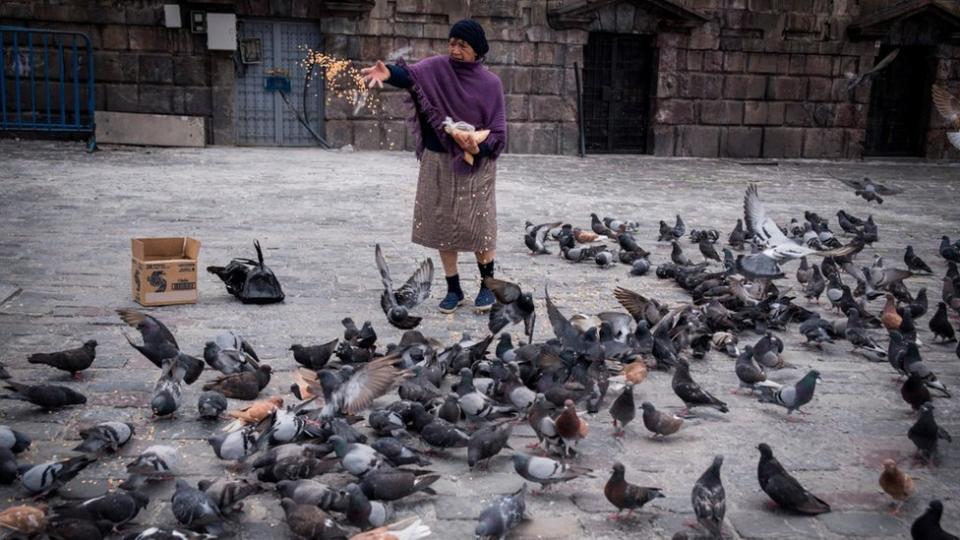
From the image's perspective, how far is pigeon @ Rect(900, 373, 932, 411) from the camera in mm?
4867

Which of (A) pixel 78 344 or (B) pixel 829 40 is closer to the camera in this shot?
(A) pixel 78 344

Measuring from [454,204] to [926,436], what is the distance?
3.59 m

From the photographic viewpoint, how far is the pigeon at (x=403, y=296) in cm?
625

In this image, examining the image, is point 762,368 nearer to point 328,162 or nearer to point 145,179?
point 145,179

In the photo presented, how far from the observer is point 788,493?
12.2ft

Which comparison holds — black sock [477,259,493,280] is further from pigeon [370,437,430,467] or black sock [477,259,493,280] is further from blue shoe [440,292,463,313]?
pigeon [370,437,430,467]

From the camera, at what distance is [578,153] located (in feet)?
64.2

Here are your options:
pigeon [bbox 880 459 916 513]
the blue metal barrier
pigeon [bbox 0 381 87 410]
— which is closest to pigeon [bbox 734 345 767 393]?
pigeon [bbox 880 459 916 513]

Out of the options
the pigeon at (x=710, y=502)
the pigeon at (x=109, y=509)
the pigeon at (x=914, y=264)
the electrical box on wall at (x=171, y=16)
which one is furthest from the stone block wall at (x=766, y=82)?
the pigeon at (x=109, y=509)

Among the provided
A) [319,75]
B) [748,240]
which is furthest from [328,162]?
[748,240]

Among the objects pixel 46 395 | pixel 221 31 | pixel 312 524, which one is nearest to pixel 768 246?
pixel 312 524

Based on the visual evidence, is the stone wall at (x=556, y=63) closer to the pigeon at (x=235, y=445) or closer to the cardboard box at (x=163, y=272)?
the cardboard box at (x=163, y=272)

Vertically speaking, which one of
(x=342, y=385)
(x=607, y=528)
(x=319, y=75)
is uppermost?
(x=319, y=75)

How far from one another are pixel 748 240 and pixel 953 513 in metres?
6.25
